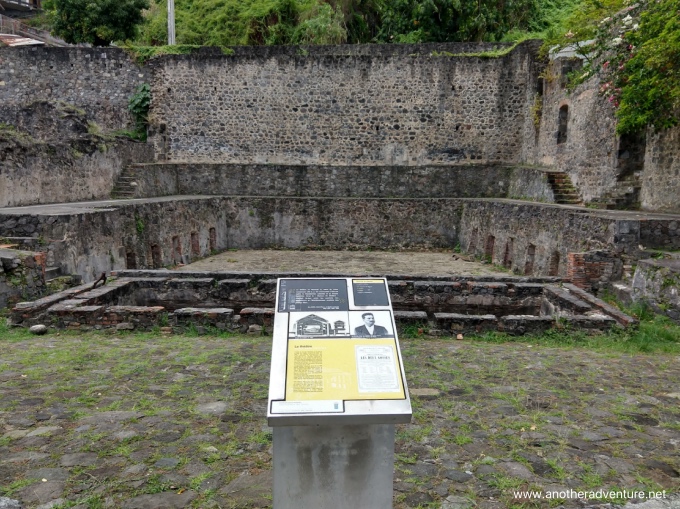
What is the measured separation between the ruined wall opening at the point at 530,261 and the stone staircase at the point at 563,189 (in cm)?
Result: 260

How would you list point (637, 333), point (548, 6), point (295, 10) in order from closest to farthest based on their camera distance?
point (637, 333) < point (295, 10) < point (548, 6)

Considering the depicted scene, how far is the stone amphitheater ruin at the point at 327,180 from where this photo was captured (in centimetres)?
923

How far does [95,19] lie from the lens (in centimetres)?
2205

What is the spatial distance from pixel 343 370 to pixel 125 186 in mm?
16086

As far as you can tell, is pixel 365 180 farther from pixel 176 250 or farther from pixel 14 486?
pixel 14 486

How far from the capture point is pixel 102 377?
5547mm

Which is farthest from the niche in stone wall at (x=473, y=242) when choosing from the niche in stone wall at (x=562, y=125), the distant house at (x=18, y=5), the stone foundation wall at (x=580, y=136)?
the distant house at (x=18, y=5)

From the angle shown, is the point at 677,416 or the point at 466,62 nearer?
the point at 677,416

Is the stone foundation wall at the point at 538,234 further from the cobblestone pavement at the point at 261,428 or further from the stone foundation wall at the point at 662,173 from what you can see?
the cobblestone pavement at the point at 261,428

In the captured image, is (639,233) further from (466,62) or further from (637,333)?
(466,62)

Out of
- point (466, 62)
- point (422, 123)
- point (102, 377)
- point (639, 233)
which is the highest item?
point (466, 62)

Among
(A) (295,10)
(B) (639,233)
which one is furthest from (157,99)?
(B) (639,233)

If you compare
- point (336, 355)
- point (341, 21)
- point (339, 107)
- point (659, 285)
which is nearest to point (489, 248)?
point (659, 285)

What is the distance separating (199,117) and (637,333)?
1850 cm
